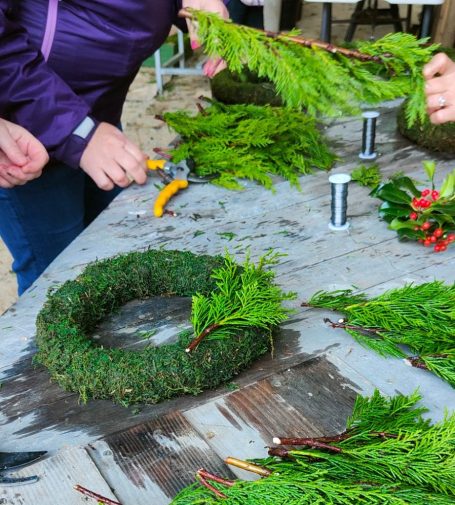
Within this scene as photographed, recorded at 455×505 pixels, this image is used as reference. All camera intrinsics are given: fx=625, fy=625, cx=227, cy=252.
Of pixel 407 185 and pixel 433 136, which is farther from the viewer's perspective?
pixel 433 136

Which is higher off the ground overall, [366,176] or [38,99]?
[38,99]

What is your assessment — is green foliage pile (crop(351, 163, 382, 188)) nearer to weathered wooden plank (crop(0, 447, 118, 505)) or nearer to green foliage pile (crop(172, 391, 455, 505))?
green foliage pile (crop(172, 391, 455, 505))

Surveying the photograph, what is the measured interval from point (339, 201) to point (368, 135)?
489 millimetres

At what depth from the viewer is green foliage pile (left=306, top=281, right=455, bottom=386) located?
117cm

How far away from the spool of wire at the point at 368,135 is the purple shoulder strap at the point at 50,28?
0.97 metres

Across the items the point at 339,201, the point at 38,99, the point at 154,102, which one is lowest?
the point at 154,102

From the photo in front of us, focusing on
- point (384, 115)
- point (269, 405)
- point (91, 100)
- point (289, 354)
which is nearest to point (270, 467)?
point (269, 405)

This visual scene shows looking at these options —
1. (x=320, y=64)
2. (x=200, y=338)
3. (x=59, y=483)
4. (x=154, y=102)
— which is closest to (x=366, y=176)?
(x=320, y=64)

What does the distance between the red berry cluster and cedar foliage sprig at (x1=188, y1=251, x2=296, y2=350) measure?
474mm

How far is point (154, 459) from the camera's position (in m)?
0.99

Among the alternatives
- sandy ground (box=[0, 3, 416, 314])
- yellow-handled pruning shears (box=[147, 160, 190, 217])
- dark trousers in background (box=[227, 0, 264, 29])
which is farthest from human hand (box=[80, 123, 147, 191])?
dark trousers in background (box=[227, 0, 264, 29])

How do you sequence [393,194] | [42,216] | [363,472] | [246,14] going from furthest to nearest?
[246,14]
[42,216]
[393,194]
[363,472]

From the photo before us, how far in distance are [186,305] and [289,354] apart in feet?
0.87

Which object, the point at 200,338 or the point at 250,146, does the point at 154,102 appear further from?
the point at 200,338
